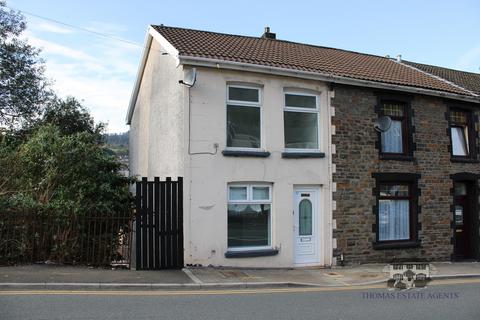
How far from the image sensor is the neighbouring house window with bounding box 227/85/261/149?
44.3 ft

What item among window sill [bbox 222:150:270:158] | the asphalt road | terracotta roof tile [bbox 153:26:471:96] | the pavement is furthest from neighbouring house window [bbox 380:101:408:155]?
the asphalt road

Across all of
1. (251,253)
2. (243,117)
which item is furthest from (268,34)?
(251,253)

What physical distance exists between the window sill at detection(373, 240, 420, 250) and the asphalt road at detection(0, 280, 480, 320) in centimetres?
466

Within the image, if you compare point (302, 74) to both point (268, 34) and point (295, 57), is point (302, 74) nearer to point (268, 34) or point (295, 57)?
point (295, 57)

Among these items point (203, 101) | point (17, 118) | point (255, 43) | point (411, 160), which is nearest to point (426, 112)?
point (411, 160)

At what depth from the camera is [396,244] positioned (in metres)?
15.3

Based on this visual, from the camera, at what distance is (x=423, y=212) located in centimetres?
1584

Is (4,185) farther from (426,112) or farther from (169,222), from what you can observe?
(426,112)

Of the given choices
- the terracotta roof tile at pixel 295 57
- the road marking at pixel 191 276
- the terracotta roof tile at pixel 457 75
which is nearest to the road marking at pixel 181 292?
the road marking at pixel 191 276

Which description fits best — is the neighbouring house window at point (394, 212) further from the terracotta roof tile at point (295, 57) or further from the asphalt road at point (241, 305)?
the asphalt road at point (241, 305)

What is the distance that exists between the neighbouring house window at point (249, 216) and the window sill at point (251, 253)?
0.22 metres

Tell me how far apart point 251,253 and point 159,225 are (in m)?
2.67

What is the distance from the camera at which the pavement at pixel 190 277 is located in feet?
31.2

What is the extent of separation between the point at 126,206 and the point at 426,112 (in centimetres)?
993
